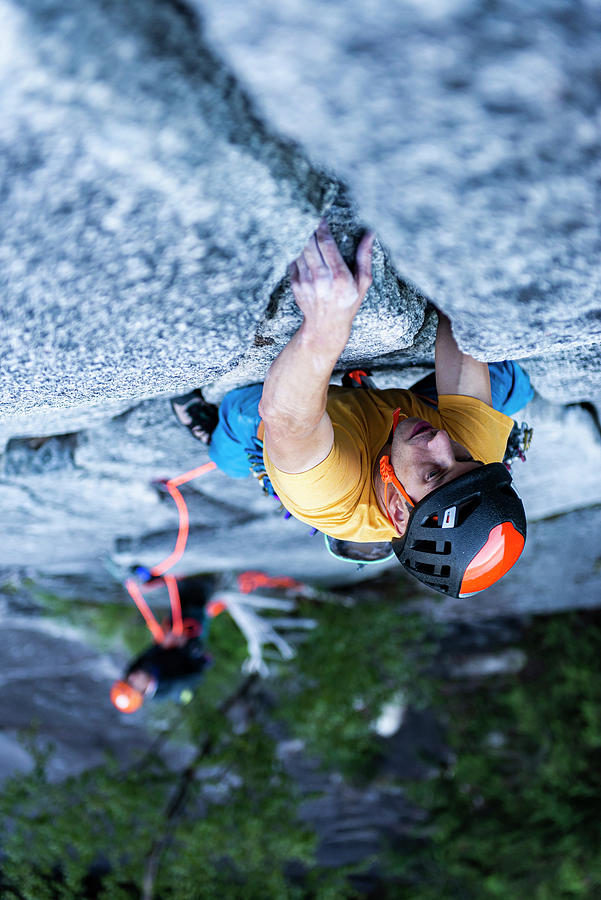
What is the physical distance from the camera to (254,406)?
89.0 inches

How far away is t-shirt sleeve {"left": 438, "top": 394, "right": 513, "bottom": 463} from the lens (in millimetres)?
1917

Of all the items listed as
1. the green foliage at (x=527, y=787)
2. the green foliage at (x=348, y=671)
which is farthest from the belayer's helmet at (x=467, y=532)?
the green foliage at (x=527, y=787)

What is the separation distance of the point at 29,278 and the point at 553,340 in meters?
1.26

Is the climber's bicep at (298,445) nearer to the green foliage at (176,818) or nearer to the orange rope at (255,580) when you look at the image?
the orange rope at (255,580)

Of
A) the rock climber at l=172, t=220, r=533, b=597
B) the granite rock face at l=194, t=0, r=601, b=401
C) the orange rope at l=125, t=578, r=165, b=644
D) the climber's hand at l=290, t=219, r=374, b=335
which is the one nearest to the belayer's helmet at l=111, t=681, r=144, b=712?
the orange rope at l=125, t=578, r=165, b=644

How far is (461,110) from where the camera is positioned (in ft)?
3.20

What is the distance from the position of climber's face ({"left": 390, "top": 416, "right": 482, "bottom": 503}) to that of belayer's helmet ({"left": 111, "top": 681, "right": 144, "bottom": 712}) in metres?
2.99

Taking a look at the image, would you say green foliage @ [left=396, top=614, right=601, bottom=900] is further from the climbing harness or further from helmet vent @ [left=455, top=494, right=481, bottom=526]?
helmet vent @ [left=455, top=494, right=481, bottom=526]

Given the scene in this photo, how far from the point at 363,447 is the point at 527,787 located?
5.90m

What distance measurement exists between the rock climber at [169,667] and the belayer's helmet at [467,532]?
2.91m

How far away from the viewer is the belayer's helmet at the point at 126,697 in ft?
13.0

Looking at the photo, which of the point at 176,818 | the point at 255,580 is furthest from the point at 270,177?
the point at 176,818

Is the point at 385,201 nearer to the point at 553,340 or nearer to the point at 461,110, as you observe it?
the point at 461,110

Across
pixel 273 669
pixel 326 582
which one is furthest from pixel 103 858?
pixel 326 582
